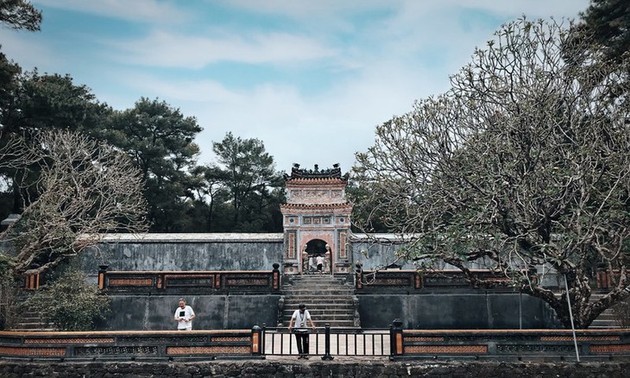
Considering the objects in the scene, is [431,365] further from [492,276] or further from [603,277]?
[603,277]

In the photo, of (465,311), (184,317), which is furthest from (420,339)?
(465,311)

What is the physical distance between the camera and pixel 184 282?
19.2 meters

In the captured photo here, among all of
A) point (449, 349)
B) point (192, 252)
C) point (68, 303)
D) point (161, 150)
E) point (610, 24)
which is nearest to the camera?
point (449, 349)

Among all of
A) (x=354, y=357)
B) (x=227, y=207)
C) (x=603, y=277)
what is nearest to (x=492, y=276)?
(x=603, y=277)

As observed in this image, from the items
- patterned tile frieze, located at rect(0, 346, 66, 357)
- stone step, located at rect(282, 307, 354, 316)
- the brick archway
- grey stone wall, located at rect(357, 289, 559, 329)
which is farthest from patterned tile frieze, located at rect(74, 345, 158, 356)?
the brick archway

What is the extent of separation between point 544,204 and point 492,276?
5.94 metres

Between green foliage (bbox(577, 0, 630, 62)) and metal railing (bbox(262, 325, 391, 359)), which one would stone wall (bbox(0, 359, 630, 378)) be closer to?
metal railing (bbox(262, 325, 391, 359))

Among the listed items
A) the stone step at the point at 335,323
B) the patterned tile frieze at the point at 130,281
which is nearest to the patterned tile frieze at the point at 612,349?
the stone step at the point at 335,323

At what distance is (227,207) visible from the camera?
38.1 metres

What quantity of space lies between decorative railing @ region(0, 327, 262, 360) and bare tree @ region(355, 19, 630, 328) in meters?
4.47

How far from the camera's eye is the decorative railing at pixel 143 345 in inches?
502

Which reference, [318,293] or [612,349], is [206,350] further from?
[318,293]

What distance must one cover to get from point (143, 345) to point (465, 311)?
1045cm

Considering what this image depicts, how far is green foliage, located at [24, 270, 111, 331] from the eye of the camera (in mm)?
17078
